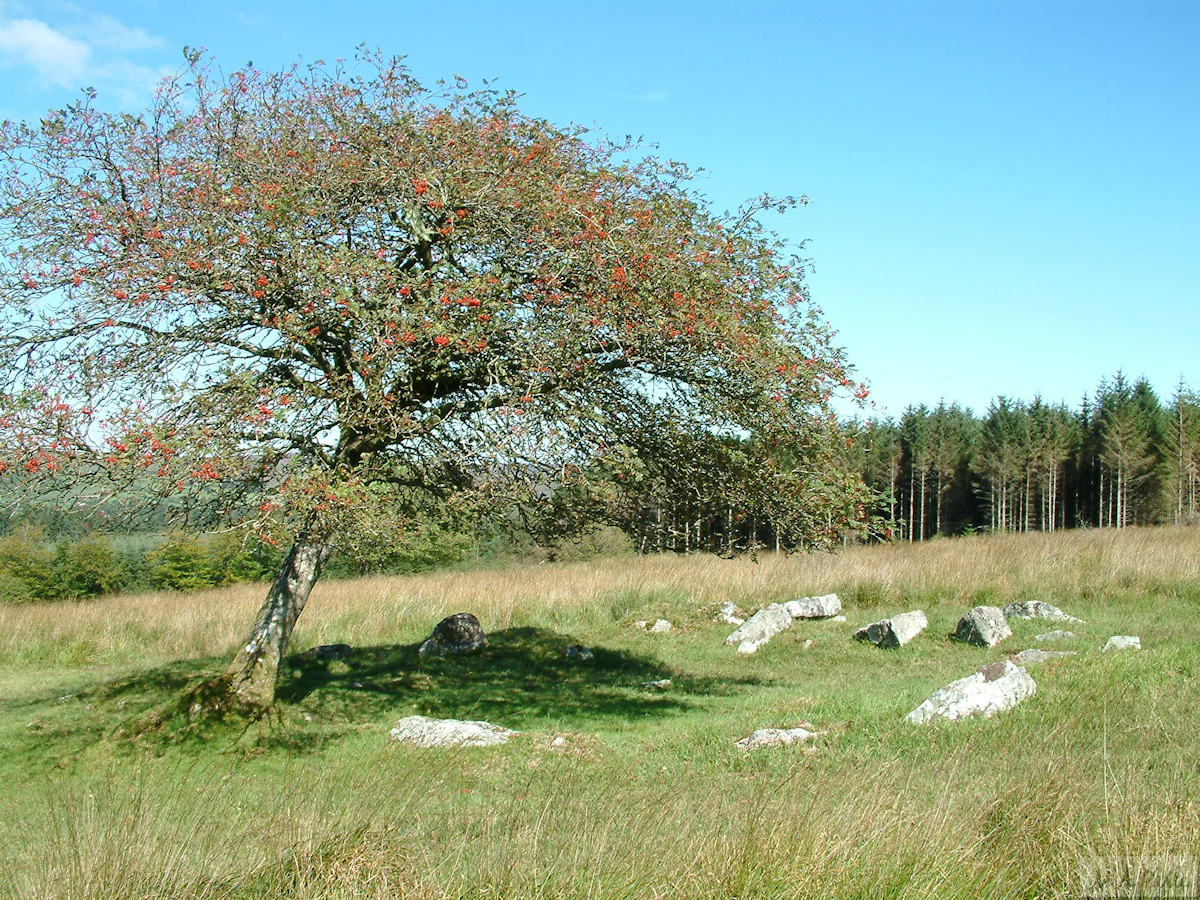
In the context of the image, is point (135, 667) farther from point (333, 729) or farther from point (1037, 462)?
point (1037, 462)

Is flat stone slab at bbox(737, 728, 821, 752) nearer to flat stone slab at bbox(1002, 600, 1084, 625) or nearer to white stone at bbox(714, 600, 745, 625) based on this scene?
white stone at bbox(714, 600, 745, 625)

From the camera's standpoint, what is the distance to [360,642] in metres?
17.9

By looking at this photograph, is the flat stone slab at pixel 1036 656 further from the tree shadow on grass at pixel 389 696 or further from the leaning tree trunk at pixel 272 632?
the leaning tree trunk at pixel 272 632

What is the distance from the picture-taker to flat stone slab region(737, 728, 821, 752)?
8.68 metres

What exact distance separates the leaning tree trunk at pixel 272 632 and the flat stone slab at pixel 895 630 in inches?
370

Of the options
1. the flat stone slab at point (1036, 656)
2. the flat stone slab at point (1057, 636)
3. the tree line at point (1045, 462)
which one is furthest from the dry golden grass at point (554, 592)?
the tree line at point (1045, 462)

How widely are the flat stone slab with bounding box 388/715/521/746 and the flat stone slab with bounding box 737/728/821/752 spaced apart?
264 cm

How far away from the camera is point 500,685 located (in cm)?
1391

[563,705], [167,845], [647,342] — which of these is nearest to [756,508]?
[647,342]

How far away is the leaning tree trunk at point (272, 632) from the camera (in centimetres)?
1098

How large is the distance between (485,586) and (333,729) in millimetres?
10638

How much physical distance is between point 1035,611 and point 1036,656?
467 centimetres

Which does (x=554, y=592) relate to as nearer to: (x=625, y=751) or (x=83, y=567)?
(x=625, y=751)

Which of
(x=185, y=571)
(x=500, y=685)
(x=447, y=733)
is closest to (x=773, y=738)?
(x=447, y=733)
